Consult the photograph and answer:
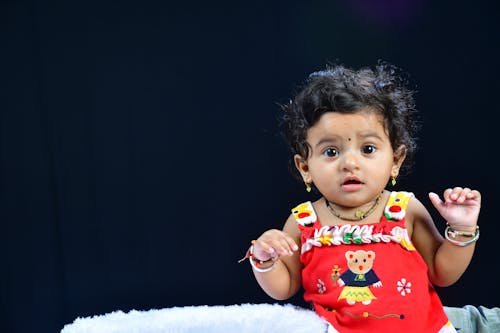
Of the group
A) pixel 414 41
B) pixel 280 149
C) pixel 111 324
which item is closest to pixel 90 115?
pixel 280 149

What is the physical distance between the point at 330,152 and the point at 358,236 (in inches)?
7.3

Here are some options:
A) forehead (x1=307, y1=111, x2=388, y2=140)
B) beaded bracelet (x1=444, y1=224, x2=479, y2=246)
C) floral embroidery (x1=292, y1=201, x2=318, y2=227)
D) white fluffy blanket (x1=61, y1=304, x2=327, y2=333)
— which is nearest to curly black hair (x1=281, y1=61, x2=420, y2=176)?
forehead (x1=307, y1=111, x2=388, y2=140)

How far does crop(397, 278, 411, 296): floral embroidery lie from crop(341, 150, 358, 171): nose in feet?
0.83

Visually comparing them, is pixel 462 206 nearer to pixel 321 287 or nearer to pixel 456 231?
pixel 456 231

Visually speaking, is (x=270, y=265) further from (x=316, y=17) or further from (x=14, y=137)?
(x=14, y=137)

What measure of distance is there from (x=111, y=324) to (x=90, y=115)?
2.45 ft

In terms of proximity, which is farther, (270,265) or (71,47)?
(71,47)

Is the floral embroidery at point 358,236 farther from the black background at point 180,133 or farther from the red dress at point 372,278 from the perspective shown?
the black background at point 180,133

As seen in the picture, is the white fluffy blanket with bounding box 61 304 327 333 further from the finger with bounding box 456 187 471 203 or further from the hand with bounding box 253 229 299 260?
the finger with bounding box 456 187 471 203

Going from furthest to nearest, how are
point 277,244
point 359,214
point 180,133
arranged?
point 180,133, point 359,214, point 277,244

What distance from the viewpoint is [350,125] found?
4.17 ft

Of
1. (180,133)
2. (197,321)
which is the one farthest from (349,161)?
(180,133)

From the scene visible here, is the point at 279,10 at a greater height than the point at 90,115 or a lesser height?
greater

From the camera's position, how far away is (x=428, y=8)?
5.88 ft
